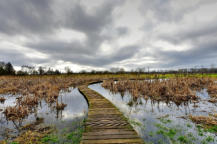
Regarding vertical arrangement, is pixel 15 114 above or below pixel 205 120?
above

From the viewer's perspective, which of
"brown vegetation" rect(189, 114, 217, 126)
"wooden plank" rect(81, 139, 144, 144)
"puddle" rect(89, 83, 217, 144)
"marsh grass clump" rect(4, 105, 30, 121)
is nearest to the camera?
"wooden plank" rect(81, 139, 144, 144)

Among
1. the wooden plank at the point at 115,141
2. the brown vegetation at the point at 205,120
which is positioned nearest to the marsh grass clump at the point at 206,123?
the brown vegetation at the point at 205,120

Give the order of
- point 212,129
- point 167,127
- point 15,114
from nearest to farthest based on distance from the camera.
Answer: point 212,129, point 167,127, point 15,114

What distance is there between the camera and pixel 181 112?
6.09m

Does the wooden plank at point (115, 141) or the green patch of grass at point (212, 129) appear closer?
the wooden plank at point (115, 141)

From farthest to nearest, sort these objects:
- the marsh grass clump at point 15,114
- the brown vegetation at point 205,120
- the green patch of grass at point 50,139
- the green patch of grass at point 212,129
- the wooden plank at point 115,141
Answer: the marsh grass clump at point 15,114 → the brown vegetation at point 205,120 → the green patch of grass at point 212,129 → the green patch of grass at point 50,139 → the wooden plank at point 115,141

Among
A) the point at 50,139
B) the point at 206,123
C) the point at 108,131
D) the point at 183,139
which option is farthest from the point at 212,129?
the point at 50,139

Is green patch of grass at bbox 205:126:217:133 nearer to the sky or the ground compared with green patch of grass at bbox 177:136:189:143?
nearer to the sky

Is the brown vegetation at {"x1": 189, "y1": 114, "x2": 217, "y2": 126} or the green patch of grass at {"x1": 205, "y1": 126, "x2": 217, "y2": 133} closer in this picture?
the green patch of grass at {"x1": 205, "y1": 126, "x2": 217, "y2": 133}

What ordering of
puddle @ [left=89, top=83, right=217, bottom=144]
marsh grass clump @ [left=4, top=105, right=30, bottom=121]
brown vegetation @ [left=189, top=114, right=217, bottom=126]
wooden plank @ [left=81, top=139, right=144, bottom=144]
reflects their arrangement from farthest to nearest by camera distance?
marsh grass clump @ [left=4, top=105, right=30, bottom=121] → brown vegetation @ [left=189, top=114, right=217, bottom=126] → puddle @ [left=89, top=83, right=217, bottom=144] → wooden plank @ [left=81, top=139, right=144, bottom=144]

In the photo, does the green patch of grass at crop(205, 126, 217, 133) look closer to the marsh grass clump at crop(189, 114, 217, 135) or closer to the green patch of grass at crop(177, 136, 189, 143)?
the marsh grass clump at crop(189, 114, 217, 135)

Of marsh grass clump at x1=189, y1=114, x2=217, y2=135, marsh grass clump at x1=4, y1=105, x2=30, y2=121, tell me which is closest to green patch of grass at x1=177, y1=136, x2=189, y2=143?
marsh grass clump at x1=189, y1=114, x2=217, y2=135

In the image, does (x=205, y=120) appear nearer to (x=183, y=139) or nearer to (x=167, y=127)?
(x=167, y=127)

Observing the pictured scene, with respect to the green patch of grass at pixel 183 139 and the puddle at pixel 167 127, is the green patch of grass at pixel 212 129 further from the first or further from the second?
the green patch of grass at pixel 183 139
